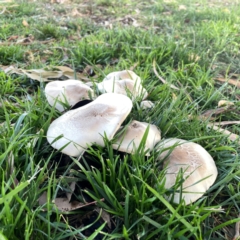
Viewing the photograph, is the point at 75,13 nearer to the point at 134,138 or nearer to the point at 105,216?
the point at 134,138

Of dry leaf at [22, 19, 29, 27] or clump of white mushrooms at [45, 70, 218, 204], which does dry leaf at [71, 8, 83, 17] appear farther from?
clump of white mushrooms at [45, 70, 218, 204]

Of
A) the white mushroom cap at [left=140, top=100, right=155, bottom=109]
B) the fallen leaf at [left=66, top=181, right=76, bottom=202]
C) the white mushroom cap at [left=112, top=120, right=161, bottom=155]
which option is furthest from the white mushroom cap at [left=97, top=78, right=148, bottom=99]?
the fallen leaf at [left=66, top=181, right=76, bottom=202]

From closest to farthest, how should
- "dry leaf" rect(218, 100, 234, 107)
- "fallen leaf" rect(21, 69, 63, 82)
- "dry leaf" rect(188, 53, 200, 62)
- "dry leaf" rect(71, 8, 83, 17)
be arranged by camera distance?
"dry leaf" rect(218, 100, 234, 107)
"fallen leaf" rect(21, 69, 63, 82)
"dry leaf" rect(188, 53, 200, 62)
"dry leaf" rect(71, 8, 83, 17)

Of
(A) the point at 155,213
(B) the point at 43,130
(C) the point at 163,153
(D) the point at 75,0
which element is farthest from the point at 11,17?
(A) the point at 155,213

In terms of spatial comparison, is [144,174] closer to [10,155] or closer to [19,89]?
[10,155]

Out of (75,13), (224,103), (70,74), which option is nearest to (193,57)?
(224,103)
